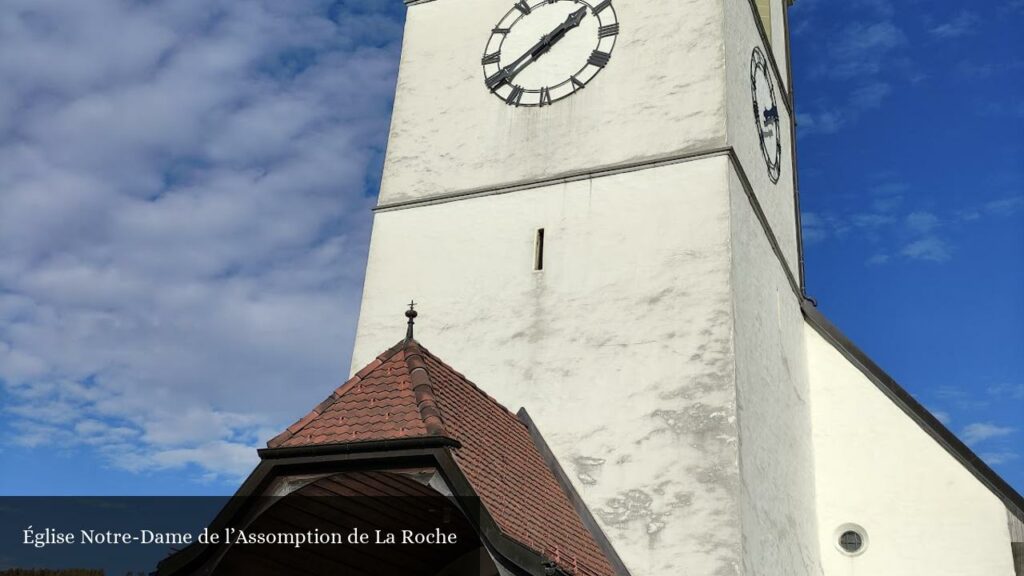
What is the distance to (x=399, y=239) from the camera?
1165cm

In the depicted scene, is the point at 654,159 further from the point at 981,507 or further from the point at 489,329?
the point at 981,507

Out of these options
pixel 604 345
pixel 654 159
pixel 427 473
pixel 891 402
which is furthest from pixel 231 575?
pixel 891 402

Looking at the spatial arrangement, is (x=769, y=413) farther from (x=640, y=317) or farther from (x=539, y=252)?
(x=539, y=252)

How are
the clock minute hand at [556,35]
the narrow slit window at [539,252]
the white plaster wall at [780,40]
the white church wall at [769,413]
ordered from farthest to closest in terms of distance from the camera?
the white plaster wall at [780,40] < the clock minute hand at [556,35] < the narrow slit window at [539,252] < the white church wall at [769,413]

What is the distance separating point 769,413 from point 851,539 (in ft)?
6.17

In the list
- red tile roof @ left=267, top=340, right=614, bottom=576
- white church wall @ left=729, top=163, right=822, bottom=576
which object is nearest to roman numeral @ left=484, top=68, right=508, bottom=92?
white church wall @ left=729, top=163, right=822, bottom=576

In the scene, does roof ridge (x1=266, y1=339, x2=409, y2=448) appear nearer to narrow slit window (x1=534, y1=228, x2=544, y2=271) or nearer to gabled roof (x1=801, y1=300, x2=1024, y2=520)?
narrow slit window (x1=534, y1=228, x2=544, y2=271)

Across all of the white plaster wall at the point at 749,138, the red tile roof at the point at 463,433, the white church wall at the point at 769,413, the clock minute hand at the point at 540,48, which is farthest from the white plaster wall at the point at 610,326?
the clock minute hand at the point at 540,48

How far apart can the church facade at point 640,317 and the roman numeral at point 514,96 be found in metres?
0.07

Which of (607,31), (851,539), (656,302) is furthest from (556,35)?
(851,539)

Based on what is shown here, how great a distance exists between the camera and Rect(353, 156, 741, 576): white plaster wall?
29.3 ft

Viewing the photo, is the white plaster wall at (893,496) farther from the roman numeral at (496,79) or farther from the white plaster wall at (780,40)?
the roman numeral at (496,79)

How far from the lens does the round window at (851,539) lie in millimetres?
10914

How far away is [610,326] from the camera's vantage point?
10016 millimetres
